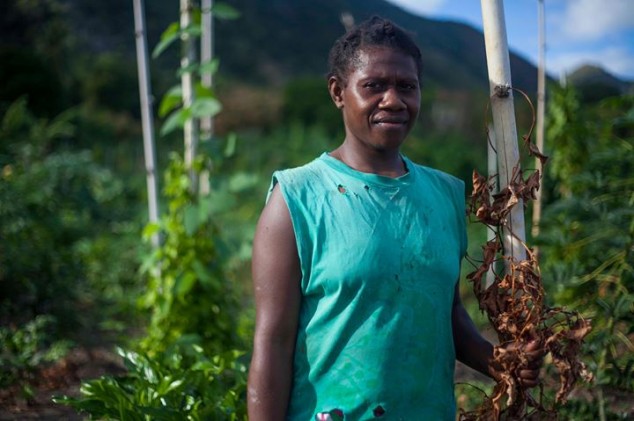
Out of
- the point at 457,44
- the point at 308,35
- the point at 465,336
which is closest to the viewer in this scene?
the point at 465,336

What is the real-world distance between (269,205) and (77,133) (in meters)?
13.2

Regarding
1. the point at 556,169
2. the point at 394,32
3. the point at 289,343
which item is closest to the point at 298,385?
the point at 289,343

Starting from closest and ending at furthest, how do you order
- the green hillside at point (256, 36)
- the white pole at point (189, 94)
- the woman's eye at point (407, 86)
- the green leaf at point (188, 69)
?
1. the woman's eye at point (407, 86)
2. the green leaf at point (188, 69)
3. the white pole at point (189, 94)
4. the green hillside at point (256, 36)

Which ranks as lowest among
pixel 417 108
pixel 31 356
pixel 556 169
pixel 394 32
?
pixel 31 356

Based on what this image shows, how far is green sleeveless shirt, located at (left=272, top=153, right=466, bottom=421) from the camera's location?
1.59 m

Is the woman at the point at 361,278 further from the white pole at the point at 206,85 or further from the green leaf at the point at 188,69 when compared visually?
the white pole at the point at 206,85

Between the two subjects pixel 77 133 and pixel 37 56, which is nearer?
pixel 77 133

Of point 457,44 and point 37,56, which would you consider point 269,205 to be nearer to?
point 457,44

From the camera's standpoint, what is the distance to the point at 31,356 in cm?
319

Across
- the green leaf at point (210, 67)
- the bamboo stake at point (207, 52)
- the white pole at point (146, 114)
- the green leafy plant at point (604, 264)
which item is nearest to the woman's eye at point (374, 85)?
the green leafy plant at point (604, 264)

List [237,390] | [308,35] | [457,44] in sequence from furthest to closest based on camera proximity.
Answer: [308,35] → [457,44] → [237,390]

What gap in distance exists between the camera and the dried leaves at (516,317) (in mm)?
1562

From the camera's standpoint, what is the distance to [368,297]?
1590mm

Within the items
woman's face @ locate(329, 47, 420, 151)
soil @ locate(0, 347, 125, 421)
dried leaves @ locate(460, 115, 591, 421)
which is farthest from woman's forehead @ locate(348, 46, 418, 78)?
soil @ locate(0, 347, 125, 421)
